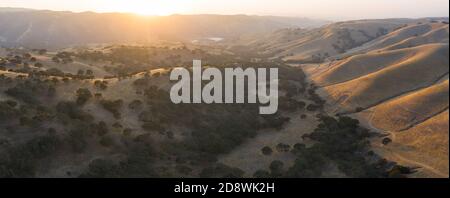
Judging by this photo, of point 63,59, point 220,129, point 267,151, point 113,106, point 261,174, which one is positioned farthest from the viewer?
point 63,59

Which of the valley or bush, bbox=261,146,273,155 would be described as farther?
bush, bbox=261,146,273,155

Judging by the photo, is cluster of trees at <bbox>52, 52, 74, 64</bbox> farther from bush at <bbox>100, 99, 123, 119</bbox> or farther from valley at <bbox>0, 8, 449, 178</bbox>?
bush at <bbox>100, 99, 123, 119</bbox>

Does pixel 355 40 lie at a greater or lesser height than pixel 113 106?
greater

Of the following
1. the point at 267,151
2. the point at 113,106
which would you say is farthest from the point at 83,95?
the point at 267,151

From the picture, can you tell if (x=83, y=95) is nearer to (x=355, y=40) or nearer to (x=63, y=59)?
(x=63, y=59)

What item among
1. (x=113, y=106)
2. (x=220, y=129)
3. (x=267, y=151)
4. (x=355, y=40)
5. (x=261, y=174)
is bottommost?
(x=261, y=174)

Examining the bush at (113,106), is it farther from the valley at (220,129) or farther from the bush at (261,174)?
the bush at (261,174)

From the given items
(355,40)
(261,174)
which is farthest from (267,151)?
(355,40)

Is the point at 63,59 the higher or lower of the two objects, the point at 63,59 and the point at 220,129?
the higher

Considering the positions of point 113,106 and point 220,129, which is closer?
point 113,106

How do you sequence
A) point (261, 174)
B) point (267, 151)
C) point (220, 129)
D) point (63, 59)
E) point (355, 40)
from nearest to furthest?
point (261, 174), point (267, 151), point (220, 129), point (63, 59), point (355, 40)

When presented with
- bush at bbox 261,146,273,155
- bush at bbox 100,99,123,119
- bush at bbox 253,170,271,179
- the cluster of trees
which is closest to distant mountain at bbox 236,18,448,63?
the cluster of trees

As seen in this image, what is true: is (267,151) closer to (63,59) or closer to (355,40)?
(63,59)
